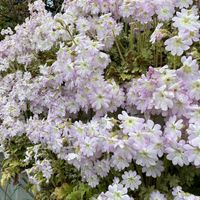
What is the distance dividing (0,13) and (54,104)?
360cm

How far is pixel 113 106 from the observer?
2336 mm

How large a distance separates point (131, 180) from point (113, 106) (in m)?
0.36

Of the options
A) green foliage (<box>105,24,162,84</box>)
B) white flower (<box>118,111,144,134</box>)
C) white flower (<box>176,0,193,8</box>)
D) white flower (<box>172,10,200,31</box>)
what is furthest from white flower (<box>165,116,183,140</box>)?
white flower (<box>176,0,193,8</box>)

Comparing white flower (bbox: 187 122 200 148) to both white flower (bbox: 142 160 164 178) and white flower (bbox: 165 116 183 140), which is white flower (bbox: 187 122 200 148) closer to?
white flower (bbox: 165 116 183 140)

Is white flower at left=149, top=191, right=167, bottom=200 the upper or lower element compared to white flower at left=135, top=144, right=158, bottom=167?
lower

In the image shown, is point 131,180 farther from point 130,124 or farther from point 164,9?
point 164,9

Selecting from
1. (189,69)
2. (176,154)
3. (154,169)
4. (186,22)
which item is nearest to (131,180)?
(154,169)

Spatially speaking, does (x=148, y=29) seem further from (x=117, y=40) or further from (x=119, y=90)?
(x=119, y=90)

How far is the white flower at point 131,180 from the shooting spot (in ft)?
7.11

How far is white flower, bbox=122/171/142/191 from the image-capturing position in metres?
2.17

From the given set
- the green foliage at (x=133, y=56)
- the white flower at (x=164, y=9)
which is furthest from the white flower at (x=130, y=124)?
the white flower at (x=164, y=9)

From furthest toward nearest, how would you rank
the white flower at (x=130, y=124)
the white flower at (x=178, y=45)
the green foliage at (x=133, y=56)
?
the green foliage at (x=133, y=56), the white flower at (x=178, y=45), the white flower at (x=130, y=124)

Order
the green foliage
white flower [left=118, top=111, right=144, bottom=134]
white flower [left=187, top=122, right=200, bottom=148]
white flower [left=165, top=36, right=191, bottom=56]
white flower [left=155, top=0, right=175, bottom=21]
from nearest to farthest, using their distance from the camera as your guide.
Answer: white flower [left=187, top=122, right=200, bottom=148], white flower [left=118, top=111, right=144, bottom=134], white flower [left=165, top=36, right=191, bottom=56], white flower [left=155, top=0, right=175, bottom=21], the green foliage

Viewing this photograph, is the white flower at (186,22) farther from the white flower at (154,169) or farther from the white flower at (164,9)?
the white flower at (154,169)
